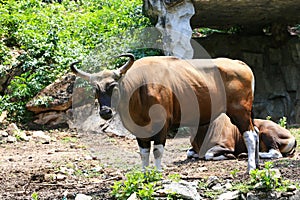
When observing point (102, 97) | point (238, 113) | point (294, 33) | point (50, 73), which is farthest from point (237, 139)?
point (294, 33)

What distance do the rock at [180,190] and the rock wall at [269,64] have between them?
31.2 feet

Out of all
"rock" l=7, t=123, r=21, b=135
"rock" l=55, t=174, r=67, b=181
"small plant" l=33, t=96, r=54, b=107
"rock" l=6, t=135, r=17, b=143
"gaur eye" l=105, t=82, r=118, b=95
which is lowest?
"rock" l=6, t=135, r=17, b=143

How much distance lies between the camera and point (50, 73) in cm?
1334

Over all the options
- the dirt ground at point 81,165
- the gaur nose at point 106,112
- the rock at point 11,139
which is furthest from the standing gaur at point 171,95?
the rock at point 11,139

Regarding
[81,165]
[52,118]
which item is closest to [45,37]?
[52,118]

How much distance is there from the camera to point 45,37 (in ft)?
45.7

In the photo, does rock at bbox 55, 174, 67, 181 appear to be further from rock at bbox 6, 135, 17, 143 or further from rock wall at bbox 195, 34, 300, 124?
rock wall at bbox 195, 34, 300, 124

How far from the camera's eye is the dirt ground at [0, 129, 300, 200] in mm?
7027

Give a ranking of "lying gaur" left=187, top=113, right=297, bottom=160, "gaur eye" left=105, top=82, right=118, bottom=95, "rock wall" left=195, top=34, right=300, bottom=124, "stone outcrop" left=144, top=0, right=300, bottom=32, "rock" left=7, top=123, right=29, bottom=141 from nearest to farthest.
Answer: "gaur eye" left=105, top=82, right=118, bottom=95
"lying gaur" left=187, top=113, right=297, bottom=160
"rock" left=7, top=123, right=29, bottom=141
"stone outcrop" left=144, top=0, right=300, bottom=32
"rock wall" left=195, top=34, right=300, bottom=124

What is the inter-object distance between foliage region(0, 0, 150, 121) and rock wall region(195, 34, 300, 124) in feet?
7.57

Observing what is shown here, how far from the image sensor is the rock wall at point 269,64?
50.2 feet

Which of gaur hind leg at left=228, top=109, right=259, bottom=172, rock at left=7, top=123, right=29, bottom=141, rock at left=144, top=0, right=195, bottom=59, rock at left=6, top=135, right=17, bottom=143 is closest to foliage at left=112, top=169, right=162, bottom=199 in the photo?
gaur hind leg at left=228, top=109, right=259, bottom=172

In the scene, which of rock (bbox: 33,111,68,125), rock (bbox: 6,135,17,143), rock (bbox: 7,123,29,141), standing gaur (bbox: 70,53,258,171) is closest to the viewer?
standing gaur (bbox: 70,53,258,171)

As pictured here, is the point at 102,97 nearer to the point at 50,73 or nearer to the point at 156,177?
the point at 156,177
